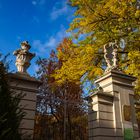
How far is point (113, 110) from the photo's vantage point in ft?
29.2

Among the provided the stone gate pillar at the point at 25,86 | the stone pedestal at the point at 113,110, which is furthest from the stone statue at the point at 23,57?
the stone pedestal at the point at 113,110

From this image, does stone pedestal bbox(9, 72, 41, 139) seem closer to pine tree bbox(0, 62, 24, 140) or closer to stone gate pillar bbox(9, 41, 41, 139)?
stone gate pillar bbox(9, 41, 41, 139)

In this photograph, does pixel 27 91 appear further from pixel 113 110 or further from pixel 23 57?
pixel 113 110

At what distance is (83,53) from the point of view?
13.8m

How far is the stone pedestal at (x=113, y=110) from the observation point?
8.48m

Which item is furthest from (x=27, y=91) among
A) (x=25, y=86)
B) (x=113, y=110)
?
(x=113, y=110)

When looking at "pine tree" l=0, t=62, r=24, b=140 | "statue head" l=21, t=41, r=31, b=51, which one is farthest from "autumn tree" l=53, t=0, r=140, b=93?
"pine tree" l=0, t=62, r=24, b=140

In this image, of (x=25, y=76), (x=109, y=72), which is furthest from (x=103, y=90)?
(x=25, y=76)

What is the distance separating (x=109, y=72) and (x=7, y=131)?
18.9ft

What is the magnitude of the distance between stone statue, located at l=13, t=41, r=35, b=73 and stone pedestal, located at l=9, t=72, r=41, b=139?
1.25ft

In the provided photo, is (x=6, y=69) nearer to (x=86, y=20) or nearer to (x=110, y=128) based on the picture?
(x=110, y=128)

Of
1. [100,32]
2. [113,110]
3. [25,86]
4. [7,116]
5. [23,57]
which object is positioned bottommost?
[7,116]

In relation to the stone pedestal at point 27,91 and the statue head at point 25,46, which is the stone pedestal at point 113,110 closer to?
the stone pedestal at point 27,91

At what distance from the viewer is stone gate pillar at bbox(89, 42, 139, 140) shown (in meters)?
8.48
